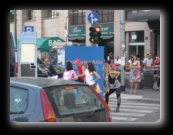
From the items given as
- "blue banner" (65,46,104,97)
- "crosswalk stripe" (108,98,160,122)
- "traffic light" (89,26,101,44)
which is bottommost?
"crosswalk stripe" (108,98,160,122)

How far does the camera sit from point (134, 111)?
11.1 m

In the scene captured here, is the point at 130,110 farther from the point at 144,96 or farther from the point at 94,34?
the point at 94,34

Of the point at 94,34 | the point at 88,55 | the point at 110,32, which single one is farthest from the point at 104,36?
the point at 88,55

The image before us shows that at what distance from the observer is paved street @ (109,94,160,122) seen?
930cm

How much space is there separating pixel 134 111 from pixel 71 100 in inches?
281

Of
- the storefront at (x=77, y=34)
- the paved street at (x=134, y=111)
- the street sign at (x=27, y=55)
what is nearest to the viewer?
the paved street at (x=134, y=111)

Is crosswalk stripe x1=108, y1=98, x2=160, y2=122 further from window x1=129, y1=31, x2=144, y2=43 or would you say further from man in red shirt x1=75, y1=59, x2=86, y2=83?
window x1=129, y1=31, x2=144, y2=43

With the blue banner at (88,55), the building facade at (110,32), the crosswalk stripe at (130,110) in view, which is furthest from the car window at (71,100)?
the building facade at (110,32)

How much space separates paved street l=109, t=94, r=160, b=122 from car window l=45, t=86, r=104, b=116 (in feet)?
13.2

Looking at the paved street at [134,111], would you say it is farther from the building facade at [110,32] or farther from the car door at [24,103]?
the building facade at [110,32]

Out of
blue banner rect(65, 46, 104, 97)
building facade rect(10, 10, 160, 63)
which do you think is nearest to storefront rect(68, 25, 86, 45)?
building facade rect(10, 10, 160, 63)

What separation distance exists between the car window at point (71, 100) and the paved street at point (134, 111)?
403cm

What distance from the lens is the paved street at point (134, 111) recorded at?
9.30 metres
